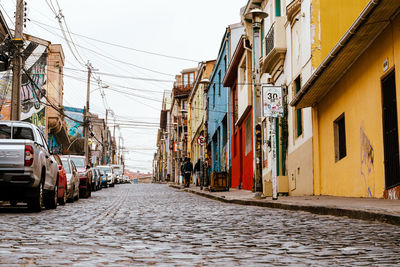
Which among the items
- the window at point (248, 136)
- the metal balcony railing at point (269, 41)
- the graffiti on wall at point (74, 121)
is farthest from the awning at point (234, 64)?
the graffiti on wall at point (74, 121)

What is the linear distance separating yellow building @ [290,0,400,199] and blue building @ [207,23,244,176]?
16.5m

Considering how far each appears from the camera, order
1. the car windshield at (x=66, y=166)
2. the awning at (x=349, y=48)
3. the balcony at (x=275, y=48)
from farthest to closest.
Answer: the balcony at (x=275, y=48) → the car windshield at (x=66, y=166) → the awning at (x=349, y=48)

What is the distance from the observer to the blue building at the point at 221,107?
32062 mm

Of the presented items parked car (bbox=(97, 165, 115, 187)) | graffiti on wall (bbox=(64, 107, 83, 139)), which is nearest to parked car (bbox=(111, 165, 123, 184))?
graffiti on wall (bbox=(64, 107, 83, 139))

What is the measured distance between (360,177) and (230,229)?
6345mm

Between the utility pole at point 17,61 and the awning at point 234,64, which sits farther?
the awning at point 234,64

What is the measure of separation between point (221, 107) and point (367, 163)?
24.5 metres

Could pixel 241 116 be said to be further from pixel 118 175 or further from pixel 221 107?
pixel 118 175

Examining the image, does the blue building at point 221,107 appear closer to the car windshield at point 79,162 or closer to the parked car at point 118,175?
the car windshield at point 79,162

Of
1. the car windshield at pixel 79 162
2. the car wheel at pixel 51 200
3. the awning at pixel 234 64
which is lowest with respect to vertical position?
the car wheel at pixel 51 200

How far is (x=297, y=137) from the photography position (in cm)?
Answer: 1848

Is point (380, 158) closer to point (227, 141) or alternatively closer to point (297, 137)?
point (297, 137)

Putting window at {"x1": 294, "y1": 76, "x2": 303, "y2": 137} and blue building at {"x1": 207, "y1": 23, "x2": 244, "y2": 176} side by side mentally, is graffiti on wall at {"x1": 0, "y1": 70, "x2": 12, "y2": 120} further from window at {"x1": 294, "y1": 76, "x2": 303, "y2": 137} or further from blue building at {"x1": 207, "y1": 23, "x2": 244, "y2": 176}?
window at {"x1": 294, "y1": 76, "x2": 303, "y2": 137}

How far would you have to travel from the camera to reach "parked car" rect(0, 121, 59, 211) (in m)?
10.6
